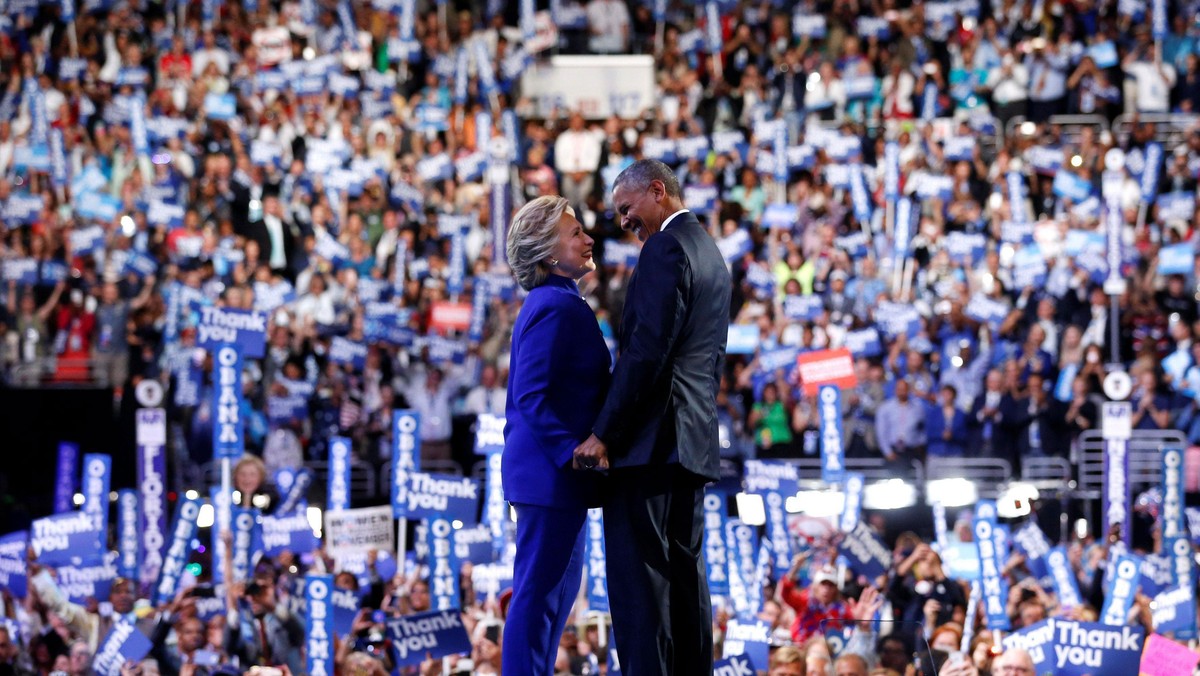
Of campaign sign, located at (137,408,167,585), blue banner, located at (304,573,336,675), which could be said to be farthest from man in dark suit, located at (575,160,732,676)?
campaign sign, located at (137,408,167,585)

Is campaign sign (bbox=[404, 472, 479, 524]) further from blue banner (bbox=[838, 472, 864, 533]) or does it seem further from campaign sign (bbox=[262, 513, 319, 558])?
blue banner (bbox=[838, 472, 864, 533])

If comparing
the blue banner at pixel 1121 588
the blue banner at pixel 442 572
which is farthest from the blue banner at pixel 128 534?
the blue banner at pixel 1121 588

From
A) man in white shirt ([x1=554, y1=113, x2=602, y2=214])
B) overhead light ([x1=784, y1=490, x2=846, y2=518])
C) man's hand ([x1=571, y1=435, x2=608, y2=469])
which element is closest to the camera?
man's hand ([x1=571, y1=435, x2=608, y2=469])

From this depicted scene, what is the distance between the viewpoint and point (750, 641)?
8891 millimetres

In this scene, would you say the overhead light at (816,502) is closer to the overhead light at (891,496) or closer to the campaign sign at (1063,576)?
the overhead light at (891,496)

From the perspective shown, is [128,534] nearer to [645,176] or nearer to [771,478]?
[771,478]

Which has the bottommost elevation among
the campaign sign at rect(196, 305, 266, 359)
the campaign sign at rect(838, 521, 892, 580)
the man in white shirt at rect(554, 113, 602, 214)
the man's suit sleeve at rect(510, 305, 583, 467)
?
the campaign sign at rect(838, 521, 892, 580)

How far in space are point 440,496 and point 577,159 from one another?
8.50 metres

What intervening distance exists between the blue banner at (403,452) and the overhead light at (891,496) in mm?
3979

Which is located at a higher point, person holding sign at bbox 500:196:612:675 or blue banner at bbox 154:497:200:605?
person holding sign at bbox 500:196:612:675

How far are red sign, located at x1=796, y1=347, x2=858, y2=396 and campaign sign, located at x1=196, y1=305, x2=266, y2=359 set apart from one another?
3980mm

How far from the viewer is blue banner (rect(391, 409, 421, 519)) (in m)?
10.5

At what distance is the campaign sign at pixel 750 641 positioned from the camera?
8.85 metres

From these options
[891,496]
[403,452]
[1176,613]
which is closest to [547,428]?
[1176,613]
